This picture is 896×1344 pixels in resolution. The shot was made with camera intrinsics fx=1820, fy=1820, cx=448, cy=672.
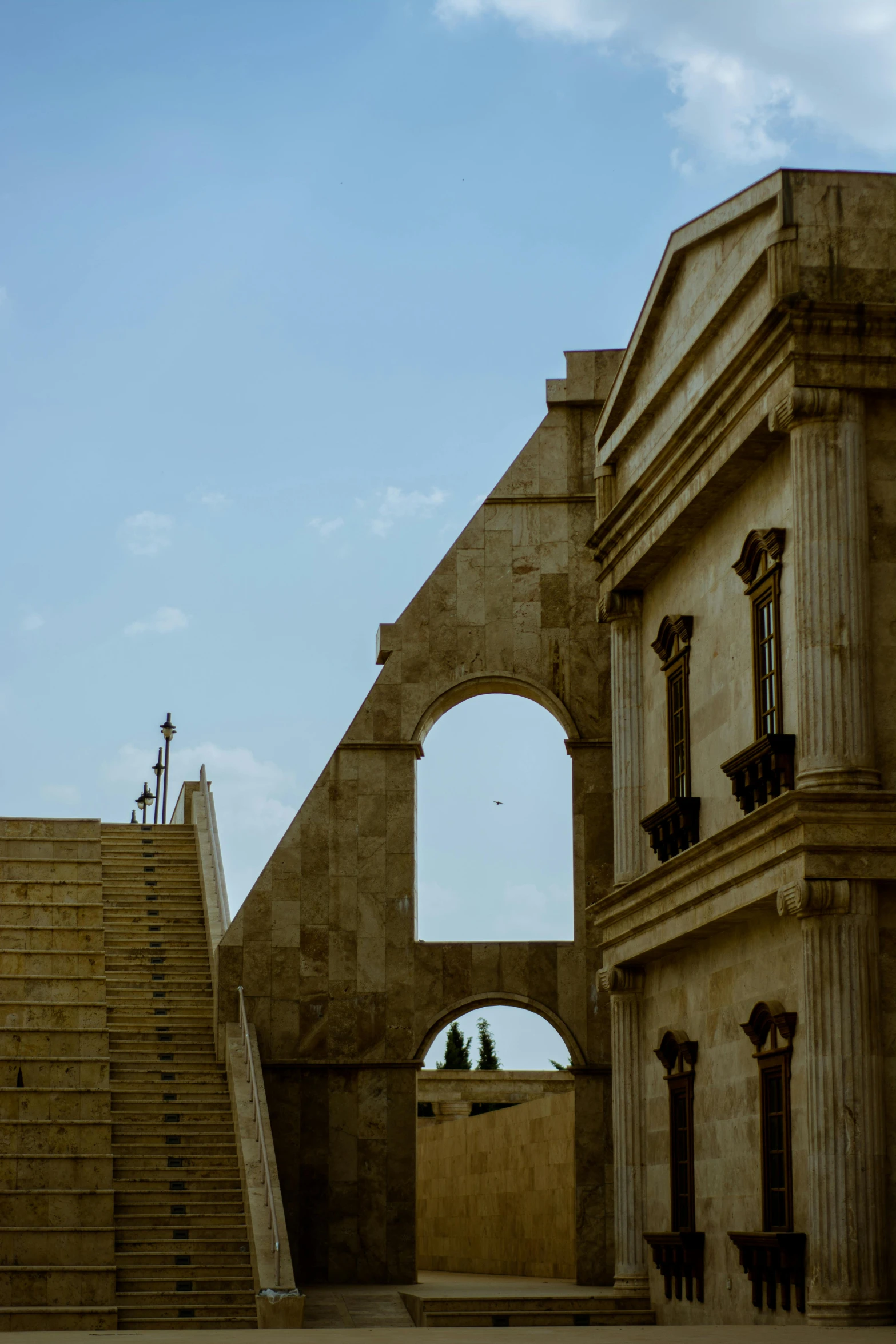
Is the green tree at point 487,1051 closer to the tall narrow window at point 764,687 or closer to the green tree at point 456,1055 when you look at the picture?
the green tree at point 456,1055

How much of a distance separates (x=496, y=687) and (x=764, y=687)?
9748mm

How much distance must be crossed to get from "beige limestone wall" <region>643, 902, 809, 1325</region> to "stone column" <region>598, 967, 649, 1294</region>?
287mm

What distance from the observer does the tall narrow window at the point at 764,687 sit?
15328 mm

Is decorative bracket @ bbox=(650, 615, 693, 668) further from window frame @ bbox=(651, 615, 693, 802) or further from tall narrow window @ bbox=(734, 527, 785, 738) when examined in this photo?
tall narrow window @ bbox=(734, 527, 785, 738)

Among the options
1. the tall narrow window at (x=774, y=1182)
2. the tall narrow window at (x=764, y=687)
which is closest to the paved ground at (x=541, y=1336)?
the tall narrow window at (x=774, y=1182)

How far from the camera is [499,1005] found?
24.7 m

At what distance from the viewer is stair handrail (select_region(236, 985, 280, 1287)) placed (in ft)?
60.8

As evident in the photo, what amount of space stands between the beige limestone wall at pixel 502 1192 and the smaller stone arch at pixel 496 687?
17.3 ft

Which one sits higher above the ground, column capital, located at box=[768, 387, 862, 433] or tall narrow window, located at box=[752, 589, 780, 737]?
column capital, located at box=[768, 387, 862, 433]

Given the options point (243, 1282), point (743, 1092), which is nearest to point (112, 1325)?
point (243, 1282)

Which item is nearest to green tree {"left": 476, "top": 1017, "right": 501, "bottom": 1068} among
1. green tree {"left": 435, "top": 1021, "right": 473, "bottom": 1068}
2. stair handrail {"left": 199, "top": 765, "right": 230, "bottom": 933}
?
green tree {"left": 435, "top": 1021, "right": 473, "bottom": 1068}

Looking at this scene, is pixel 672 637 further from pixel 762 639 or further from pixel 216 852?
pixel 216 852

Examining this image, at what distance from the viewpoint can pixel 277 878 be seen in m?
24.8

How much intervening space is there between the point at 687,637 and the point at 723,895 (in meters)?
3.59
